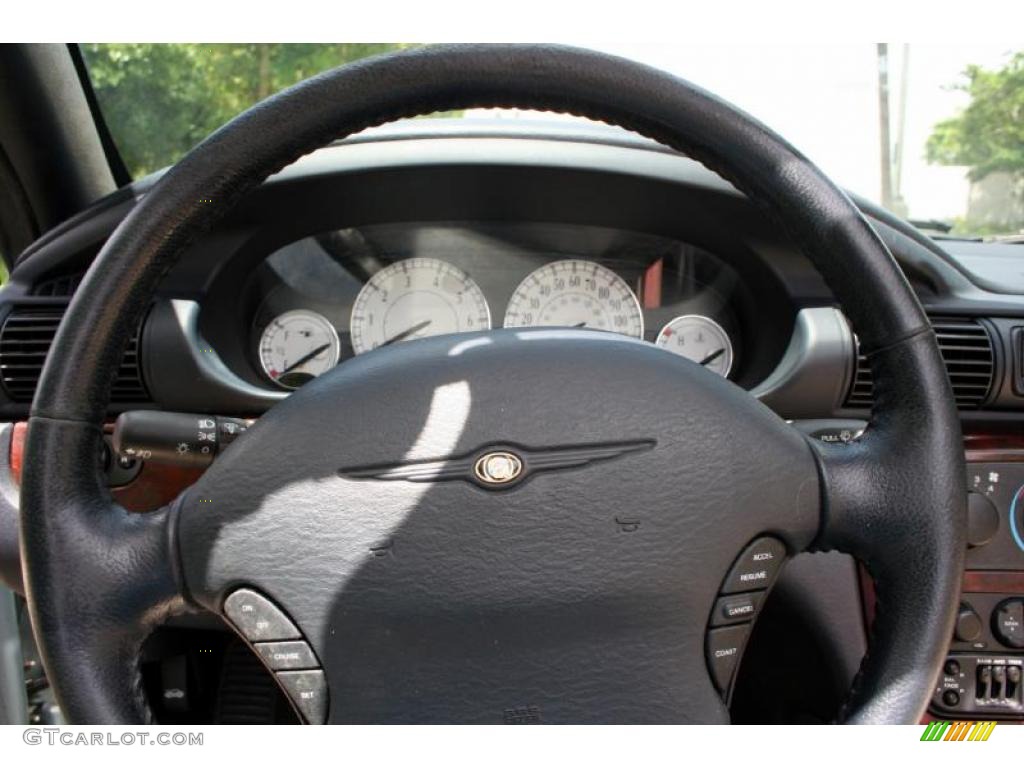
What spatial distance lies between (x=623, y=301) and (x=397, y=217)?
518 millimetres

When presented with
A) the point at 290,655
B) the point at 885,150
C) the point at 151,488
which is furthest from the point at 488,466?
the point at 885,150

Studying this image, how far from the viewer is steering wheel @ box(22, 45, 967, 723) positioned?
0.93m

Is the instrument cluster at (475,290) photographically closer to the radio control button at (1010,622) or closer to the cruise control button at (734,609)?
the radio control button at (1010,622)

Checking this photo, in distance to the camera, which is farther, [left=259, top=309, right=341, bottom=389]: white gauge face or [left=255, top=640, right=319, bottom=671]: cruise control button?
[left=259, top=309, right=341, bottom=389]: white gauge face

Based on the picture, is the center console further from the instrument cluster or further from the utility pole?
the utility pole

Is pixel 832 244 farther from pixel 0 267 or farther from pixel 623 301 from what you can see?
pixel 0 267

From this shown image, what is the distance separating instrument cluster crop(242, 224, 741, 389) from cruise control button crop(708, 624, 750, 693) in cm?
103

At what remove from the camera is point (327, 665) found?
0.95 meters

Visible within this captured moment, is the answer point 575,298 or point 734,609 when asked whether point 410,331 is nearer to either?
point 575,298

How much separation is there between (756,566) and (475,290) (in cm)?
114

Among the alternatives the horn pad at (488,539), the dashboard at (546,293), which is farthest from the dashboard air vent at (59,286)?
the horn pad at (488,539)

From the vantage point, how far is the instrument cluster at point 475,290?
196 cm

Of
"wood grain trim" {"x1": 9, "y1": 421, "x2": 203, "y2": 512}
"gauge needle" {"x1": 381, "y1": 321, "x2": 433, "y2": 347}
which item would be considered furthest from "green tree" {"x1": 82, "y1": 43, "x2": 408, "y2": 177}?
"wood grain trim" {"x1": 9, "y1": 421, "x2": 203, "y2": 512}

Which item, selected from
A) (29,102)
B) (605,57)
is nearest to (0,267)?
(29,102)
